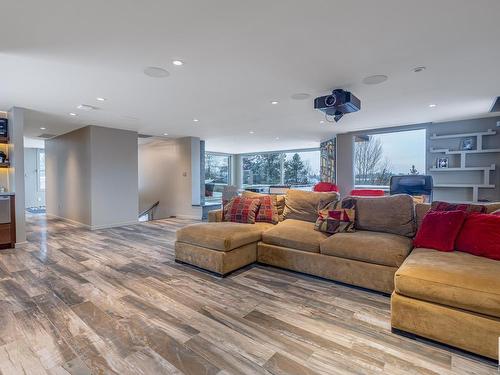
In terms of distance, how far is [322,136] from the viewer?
301 inches

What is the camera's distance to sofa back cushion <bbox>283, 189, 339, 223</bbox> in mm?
3795

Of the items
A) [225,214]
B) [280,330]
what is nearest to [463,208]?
[280,330]

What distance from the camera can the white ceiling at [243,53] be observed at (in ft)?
6.41

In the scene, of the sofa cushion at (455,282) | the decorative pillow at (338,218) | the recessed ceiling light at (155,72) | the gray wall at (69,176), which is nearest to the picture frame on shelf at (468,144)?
the decorative pillow at (338,218)

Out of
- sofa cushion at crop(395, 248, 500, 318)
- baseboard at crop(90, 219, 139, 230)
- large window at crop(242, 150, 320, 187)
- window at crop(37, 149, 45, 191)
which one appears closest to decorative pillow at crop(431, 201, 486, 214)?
sofa cushion at crop(395, 248, 500, 318)

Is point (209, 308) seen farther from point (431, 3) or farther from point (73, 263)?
point (431, 3)

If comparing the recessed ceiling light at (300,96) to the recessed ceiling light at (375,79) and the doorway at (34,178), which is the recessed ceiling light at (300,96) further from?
the doorway at (34,178)

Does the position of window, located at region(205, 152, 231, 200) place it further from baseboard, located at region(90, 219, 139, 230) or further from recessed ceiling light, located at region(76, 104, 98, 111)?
recessed ceiling light, located at region(76, 104, 98, 111)

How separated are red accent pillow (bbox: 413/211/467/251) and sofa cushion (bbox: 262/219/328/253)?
1.01 metres

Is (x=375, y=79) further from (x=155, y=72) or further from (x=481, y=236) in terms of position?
(x=155, y=72)

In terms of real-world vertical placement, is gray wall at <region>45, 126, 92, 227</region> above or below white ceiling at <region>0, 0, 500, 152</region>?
below

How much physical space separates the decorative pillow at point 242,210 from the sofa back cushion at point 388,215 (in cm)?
144

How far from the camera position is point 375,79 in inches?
130

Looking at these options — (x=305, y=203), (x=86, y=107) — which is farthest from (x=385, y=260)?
(x=86, y=107)
